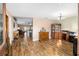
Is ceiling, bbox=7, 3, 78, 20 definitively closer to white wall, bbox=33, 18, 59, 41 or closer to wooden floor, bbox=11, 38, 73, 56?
wooden floor, bbox=11, 38, 73, 56

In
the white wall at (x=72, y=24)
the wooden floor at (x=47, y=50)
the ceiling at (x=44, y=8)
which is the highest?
the ceiling at (x=44, y=8)

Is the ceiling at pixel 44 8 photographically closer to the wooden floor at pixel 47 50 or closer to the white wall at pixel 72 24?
the white wall at pixel 72 24

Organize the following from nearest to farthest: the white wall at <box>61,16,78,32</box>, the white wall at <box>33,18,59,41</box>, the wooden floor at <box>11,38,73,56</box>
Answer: the white wall at <box>61,16,78,32</box> < the wooden floor at <box>11,38,73,56</box> < the white wall at <box>33,18,59,41</box>

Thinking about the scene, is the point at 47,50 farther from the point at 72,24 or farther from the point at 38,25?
the point at 38,25

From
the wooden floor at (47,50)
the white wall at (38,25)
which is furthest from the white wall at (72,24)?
the white wall at (38,25)

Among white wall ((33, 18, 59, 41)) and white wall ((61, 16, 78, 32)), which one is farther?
white wall ((33, 18, 59, 41))

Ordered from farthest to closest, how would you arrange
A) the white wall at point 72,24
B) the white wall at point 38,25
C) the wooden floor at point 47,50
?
1. the white wall at point 38,25
2. the wooden floor at point 47,50
3. the white wall at point 72,24

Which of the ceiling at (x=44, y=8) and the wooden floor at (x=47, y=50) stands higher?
the ceiling at (x=44, y=8)

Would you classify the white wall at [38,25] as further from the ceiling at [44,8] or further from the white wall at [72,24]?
the white wall at [72,24]

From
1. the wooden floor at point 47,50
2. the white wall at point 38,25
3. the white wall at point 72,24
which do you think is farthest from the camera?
the white wall at point 38,25

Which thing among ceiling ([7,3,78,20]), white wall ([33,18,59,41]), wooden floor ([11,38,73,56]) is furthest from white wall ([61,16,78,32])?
white wall ([33,18,59,41])

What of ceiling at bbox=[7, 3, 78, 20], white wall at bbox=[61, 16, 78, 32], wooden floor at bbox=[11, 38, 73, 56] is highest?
ceiling at bbox=[7, 3, 78, 20]

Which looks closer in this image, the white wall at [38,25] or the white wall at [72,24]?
the white wall at [72,24]

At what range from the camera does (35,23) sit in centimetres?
685
